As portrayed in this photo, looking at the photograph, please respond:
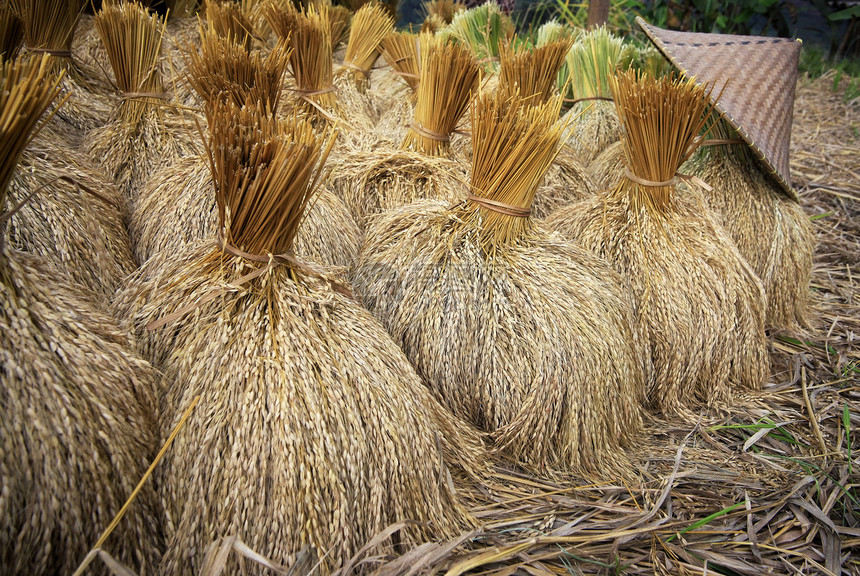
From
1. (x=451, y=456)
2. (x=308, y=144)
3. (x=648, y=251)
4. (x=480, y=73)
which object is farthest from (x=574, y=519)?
(x=480, y=73)

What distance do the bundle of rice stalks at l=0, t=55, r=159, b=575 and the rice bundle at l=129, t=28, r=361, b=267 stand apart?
420 millimetres

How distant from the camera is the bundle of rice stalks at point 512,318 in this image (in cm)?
142

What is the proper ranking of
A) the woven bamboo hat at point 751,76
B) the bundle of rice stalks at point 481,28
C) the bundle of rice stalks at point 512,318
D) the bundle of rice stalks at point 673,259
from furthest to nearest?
1. the bundle of rice stalks at point 481,28
2. the woven bamboo hat at point 751,76
3. the bundle of rice stalks at point 673,259
4. the bundle of rice stalks at point 512,318

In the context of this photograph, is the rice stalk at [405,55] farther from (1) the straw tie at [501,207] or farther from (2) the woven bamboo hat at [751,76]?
(1) the straw tie at [501,207]

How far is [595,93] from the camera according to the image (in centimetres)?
276

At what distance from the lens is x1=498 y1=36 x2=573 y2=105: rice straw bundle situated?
6.51ft

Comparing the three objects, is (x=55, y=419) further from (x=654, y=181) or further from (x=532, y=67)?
(x=532, y=67)

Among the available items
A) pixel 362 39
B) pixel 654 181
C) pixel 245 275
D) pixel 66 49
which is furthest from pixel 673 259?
pixel 66 49

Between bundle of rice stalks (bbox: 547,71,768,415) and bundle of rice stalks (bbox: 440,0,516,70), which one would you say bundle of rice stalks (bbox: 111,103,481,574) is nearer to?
bundle of rice stalks (bbox: 547,71,768,415)

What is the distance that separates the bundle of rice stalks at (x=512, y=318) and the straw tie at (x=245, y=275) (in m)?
0.36

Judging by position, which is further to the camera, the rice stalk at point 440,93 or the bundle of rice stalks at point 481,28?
the bundle of rice stalks at point 481,28

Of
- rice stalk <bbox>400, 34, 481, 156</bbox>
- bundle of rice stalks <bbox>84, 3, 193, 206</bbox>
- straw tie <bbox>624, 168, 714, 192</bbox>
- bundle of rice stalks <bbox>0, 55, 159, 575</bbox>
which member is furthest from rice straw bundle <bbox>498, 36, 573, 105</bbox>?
bundle of rice stalks <bbox>0, 55, 159, 575</bbox>

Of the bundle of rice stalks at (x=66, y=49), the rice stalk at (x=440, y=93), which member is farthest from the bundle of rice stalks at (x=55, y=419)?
the rice stalk at (x=440, y=93)

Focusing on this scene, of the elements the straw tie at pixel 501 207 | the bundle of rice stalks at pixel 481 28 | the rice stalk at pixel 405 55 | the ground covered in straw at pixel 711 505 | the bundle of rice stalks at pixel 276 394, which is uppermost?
the bundle of rice stalks at pixel 481 28
